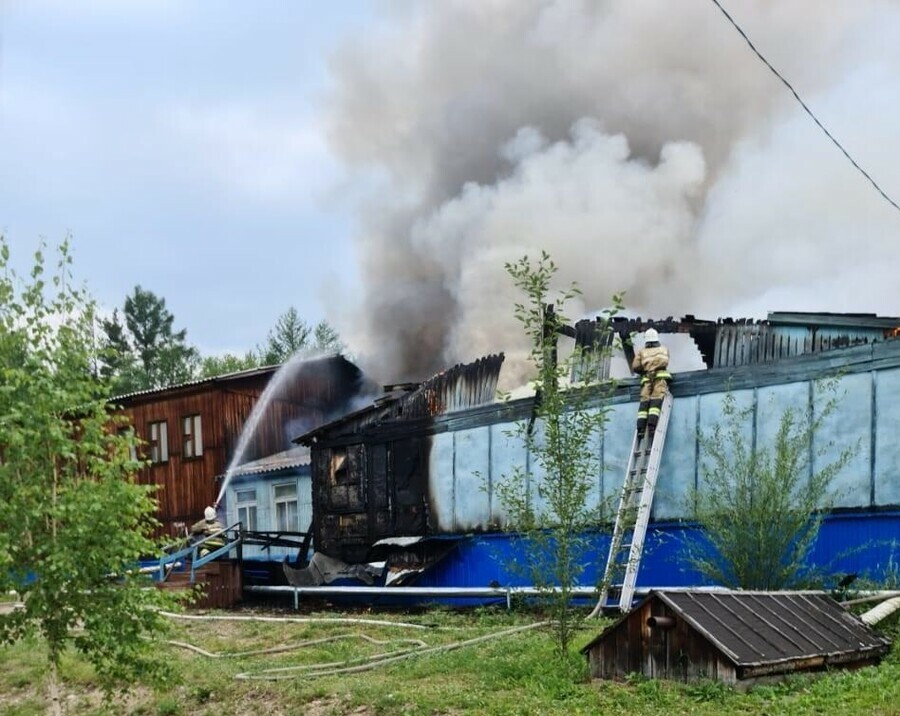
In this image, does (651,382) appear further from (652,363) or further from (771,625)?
(771,625)

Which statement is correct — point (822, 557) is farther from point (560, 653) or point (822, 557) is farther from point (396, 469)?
point (396, 469)

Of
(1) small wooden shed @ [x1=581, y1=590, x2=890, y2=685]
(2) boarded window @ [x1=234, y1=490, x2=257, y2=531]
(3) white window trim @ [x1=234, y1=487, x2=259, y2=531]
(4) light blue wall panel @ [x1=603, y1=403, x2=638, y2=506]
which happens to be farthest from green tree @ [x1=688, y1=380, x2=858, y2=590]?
(2) boarded window @ [x1=234, y1=490, x2=257, y2=531]

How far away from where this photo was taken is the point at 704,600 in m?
10.2

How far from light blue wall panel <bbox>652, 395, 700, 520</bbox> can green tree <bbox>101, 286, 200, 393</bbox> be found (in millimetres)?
49320

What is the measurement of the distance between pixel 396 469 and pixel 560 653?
30.5 ft

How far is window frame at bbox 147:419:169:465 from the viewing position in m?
30.7

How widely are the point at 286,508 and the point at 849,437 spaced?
16.0 metres

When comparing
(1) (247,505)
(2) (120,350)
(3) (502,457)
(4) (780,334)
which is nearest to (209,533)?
(1) (247,505)

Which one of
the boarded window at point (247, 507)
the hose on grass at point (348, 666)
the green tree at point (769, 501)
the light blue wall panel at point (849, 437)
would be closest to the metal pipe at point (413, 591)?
the green tree at point (769, 501)

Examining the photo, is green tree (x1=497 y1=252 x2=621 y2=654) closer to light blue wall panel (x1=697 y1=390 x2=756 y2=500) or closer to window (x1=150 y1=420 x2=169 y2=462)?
light blue wall panel (x1=697 y1=390 x2=756 y2=500)

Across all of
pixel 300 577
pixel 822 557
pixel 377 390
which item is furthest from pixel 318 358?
pixel 822 557

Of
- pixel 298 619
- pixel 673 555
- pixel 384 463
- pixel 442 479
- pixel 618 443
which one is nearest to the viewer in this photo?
pixel 673 555

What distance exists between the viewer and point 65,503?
29.6 ft

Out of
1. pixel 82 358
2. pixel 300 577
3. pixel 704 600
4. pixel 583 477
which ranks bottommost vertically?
pixel 300 577
